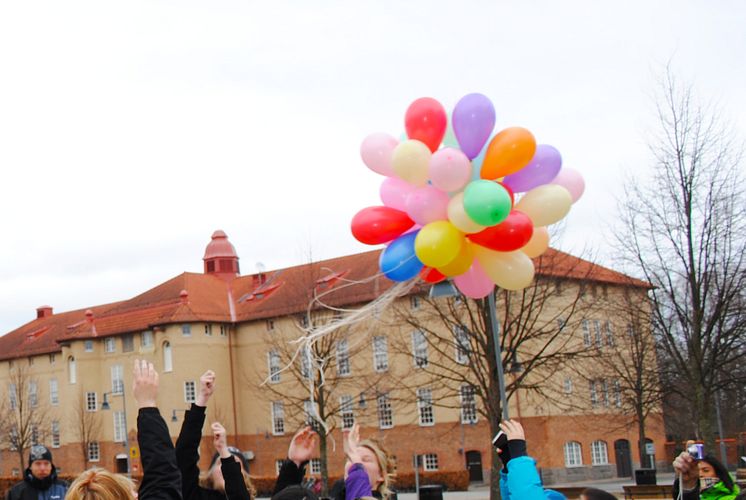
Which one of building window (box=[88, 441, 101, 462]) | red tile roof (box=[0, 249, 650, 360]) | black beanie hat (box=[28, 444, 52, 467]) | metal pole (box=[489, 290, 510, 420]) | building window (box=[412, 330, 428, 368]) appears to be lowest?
building window (box=[88, 441, 101, 462])

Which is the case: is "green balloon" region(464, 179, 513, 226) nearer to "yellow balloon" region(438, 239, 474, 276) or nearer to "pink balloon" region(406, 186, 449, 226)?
"pink balloon" region(406, 186, 449, 226)

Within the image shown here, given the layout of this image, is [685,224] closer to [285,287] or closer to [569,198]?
[569,198]

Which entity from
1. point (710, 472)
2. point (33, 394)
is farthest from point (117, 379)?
point (710, 472)

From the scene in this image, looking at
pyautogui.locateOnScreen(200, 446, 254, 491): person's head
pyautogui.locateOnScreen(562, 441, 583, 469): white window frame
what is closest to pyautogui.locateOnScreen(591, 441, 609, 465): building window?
pyautogui.locateOnScreen(562, 441, 583, 469): white window frame

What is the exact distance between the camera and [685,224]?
74.6 feet

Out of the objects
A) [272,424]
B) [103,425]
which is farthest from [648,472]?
[103,425]

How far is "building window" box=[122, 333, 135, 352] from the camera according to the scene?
61619 millimetres

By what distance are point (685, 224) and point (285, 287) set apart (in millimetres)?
38658

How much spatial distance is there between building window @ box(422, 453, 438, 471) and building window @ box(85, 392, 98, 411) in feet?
85.7

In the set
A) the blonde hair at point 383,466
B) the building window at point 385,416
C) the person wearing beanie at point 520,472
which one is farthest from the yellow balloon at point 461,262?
the building window at point 385,416

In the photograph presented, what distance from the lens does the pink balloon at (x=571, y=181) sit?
9031 millimetres

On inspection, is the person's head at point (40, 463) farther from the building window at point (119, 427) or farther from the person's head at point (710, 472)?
the building window at point (119, 427)

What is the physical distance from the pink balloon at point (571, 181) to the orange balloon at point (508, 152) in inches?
27.7

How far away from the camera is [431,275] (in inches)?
362
